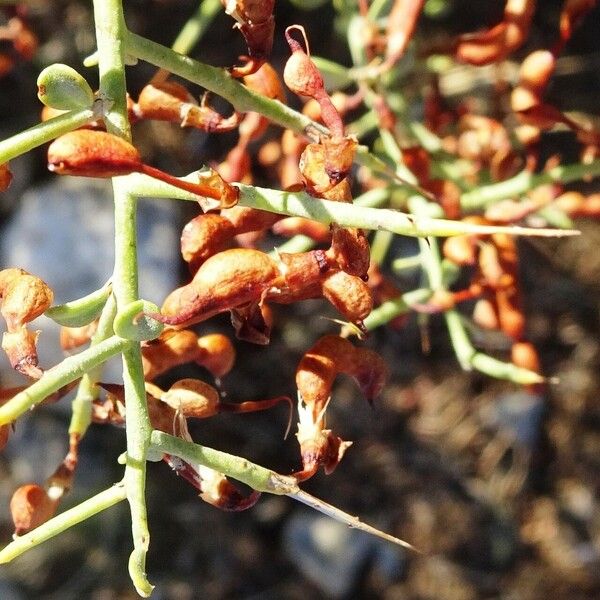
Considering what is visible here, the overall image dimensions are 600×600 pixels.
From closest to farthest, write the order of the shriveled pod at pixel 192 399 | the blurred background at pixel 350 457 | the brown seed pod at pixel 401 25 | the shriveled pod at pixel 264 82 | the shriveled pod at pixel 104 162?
1. the shriveled pod at pixel 104 162
2. the shriveled pod at pixel 192 399
3. the shriveled pod at pixel 264 82
4. the brown seed pod at pixel 401 25
5. the blurred background at pixel 350 457

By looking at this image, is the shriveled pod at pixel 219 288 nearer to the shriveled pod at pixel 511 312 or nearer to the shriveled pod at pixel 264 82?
the shriveled pod at pixel 264 82

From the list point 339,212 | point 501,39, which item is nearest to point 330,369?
point 339,212

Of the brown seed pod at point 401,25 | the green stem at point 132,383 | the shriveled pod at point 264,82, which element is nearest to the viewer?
the green stem at point 132,383

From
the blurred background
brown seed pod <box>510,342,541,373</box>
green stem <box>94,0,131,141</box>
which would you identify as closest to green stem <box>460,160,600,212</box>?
brown seed pod <box>510,342,541,373</box>

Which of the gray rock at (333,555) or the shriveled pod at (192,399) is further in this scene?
the gray rock at (333,555)

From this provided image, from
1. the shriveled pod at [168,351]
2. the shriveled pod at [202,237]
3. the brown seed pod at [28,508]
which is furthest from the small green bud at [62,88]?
→ the brown seed pod at [28,508]

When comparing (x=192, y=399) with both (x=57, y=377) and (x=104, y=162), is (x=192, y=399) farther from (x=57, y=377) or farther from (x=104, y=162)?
(x=104, y=162)

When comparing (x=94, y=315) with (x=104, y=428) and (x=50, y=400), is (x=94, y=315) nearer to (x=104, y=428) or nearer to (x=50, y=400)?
(x=50, y=400)
